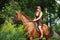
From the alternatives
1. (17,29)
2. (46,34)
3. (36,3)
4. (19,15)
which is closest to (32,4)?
(36,3)

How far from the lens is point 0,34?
8531mm

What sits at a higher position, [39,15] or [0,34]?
[0,34]

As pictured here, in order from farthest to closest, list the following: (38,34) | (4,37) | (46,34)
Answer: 1. (46,34)
2. (38,34)
3. (4,37)

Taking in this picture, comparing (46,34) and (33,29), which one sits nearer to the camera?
(33,29)

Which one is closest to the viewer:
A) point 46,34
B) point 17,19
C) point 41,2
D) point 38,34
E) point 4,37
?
point 4,37

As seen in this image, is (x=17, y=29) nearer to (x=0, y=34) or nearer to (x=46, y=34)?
(x=0, y=34)

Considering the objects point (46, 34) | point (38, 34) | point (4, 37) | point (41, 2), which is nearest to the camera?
point (4, 37)

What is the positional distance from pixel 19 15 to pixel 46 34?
130 inches

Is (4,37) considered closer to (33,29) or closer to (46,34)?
(33,29)

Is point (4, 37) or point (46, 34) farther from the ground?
point (4, 37)

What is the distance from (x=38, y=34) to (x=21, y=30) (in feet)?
31.7

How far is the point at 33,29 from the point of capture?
17812 mm

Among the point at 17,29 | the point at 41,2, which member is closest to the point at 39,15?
the point at 17,29

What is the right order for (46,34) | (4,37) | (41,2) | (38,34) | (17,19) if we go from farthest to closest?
(41,2) → (46,34) → (38,34) → (17,19) → (4,37)
